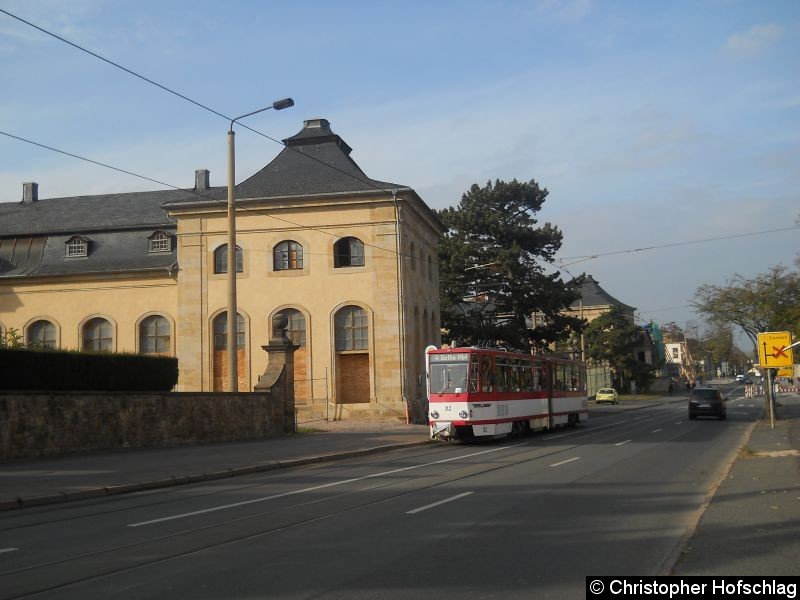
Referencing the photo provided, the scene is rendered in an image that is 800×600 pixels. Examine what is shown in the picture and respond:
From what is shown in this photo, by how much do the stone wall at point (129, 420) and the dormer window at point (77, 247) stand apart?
20209 mm

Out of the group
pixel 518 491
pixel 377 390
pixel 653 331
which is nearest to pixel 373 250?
pixel 377 390

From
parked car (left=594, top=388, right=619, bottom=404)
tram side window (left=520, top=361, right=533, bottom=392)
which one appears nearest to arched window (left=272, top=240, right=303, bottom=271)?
tram side window (left=520, top=361, right=533, bottom=392)

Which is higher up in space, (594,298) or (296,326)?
(594,298)

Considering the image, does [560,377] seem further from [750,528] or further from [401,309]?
[750,528]

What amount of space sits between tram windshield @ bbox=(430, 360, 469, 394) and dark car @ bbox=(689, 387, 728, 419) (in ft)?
59.5

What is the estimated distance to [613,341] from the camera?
270 ft

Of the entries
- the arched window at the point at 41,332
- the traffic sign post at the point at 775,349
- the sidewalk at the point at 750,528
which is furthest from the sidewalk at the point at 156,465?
the arched window at the point at 41,332

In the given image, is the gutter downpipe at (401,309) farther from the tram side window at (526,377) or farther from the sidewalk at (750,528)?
the sidewalk at (750,528)

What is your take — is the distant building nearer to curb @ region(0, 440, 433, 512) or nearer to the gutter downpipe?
the gutter downpipe

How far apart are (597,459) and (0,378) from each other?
14496mm

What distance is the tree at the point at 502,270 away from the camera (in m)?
52.8

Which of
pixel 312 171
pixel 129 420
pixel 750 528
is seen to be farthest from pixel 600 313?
pixel 750 528

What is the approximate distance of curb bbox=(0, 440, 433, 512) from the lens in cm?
1325

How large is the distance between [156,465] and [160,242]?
27.0m
